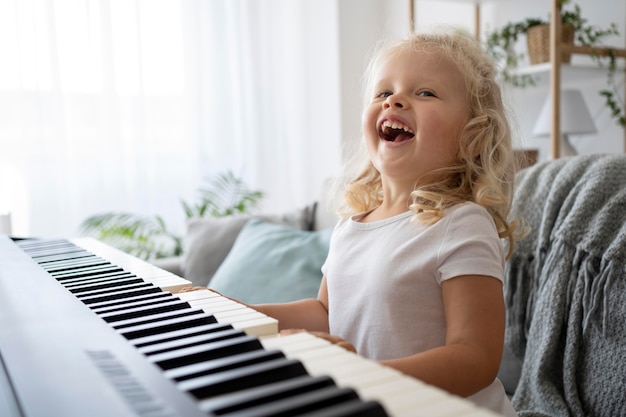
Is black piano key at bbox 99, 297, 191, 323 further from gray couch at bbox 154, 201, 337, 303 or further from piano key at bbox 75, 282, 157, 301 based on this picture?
gray couch at bbox 154, 201, 337, 303

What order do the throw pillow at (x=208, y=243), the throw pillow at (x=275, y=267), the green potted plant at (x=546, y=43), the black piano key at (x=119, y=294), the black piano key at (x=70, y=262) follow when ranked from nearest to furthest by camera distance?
the black piano key at (x=119, y=294)
the black piano key at (x=70, y=262)
the throw pillow at (x=275, y=267)
the throw pillow at (x=208, y=243)
the green potted plant at (x=546, y=43)

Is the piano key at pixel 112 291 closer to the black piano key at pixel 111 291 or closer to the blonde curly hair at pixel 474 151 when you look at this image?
the black piano key at pixel 111 291

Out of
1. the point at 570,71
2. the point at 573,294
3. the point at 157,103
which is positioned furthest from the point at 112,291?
the point at 157,103

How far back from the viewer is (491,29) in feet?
10.7

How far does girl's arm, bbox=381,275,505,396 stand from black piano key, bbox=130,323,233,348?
0.23 metres

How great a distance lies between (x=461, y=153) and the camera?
1045mm

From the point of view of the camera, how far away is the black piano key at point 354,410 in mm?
383

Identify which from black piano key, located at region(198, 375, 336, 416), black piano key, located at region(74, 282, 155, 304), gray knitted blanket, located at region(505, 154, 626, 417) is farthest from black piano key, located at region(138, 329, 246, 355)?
gray knitted blanket, located at region(505, 154, 626, 417)

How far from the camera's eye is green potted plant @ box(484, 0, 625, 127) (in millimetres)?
2479

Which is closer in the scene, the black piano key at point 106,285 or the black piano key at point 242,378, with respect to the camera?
the black piano key at point 242,378

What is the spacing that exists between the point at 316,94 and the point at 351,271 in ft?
10.2

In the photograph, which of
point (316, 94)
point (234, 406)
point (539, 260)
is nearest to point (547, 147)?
point (316, 94)

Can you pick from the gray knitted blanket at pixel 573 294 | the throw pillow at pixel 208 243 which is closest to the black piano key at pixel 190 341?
the gray knitted blanket at pixel 573 294

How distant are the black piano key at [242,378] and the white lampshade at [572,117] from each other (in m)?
2.29
